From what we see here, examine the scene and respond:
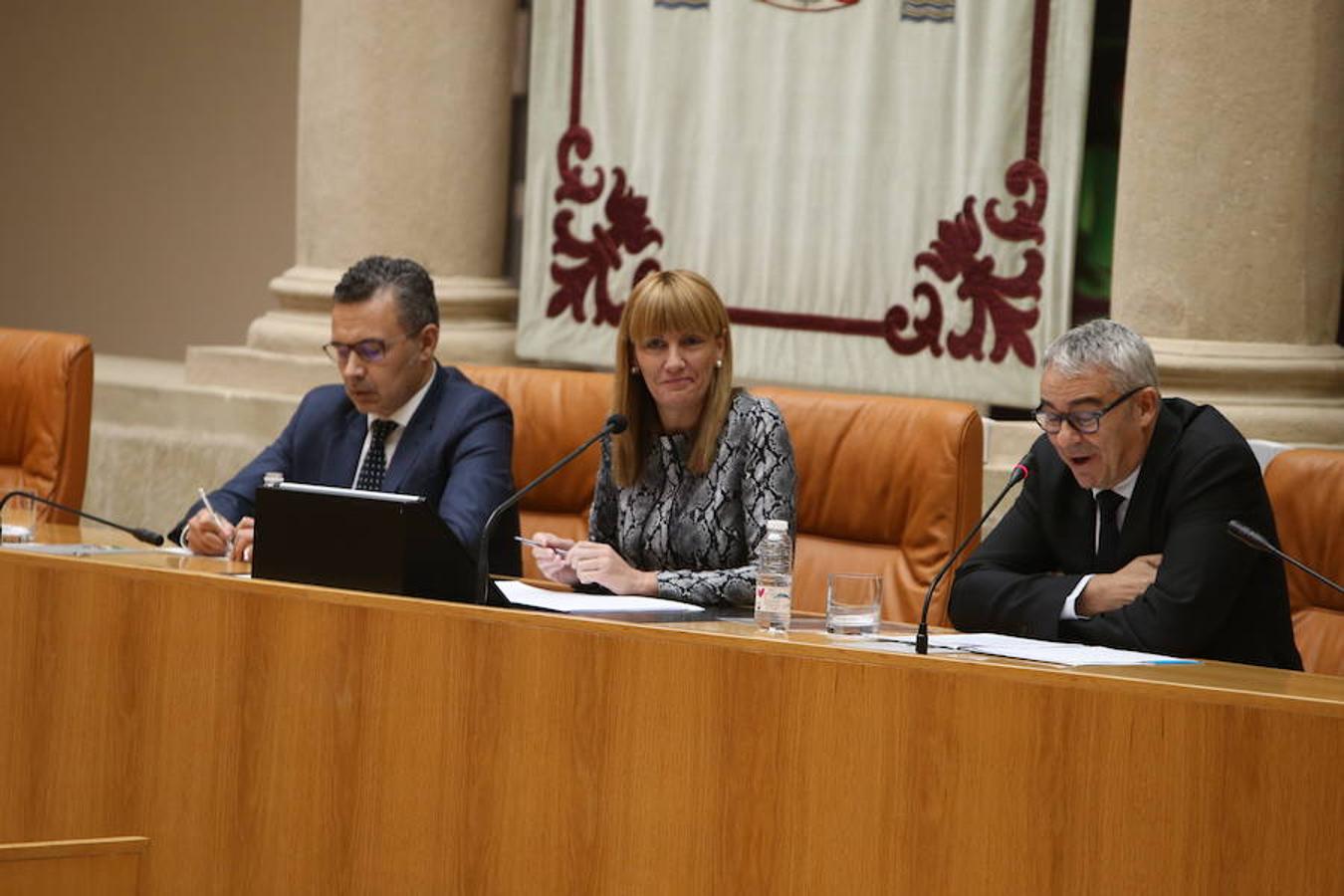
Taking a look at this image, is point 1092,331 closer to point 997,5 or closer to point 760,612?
point 760,612

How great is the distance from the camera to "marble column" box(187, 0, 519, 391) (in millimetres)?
5594

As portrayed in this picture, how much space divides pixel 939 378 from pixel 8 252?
4.25 meters

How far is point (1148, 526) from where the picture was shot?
3189mm

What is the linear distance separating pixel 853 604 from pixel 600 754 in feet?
1.30

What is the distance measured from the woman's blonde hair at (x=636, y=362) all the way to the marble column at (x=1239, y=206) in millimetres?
1285

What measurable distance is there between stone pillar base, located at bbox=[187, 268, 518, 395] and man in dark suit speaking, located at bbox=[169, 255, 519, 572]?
1684 mm

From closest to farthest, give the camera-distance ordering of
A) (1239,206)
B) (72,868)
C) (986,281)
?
(72,868), (1239,206), (986,281)

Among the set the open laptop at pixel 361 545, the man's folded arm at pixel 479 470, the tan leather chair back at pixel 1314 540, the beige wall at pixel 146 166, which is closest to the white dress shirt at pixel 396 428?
the man's folded arm at pixel 479 470

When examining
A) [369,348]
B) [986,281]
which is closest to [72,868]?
[369,348]

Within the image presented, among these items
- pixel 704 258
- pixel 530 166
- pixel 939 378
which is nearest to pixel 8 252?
pixel 530 166

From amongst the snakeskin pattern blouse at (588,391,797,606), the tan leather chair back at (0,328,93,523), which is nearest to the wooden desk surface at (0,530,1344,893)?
the snakeskin pattern blouse at (588,391,797,606)

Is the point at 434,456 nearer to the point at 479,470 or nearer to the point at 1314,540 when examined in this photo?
the point at 479,470

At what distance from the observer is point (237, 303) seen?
7.43m

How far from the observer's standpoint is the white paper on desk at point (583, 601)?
300 cm
